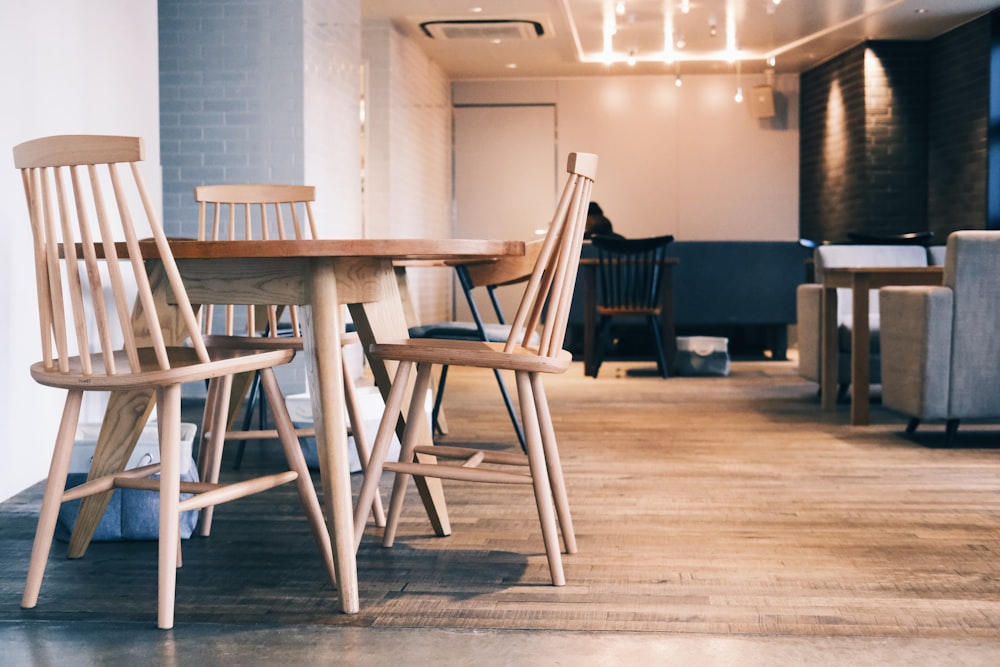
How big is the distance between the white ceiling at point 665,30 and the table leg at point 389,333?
5465 millimetres

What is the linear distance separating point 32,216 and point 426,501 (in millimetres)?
1139

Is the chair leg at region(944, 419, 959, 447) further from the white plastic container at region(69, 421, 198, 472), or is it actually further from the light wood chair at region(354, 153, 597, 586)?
the white plastic container at region(69, 421, 198, 472)

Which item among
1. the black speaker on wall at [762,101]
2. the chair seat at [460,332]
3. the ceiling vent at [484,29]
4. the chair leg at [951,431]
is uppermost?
the ceiling vent at [484,29]

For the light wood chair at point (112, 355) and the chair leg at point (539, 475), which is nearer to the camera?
the light wood chair at point (112, 355)

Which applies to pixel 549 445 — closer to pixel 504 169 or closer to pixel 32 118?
pixel 32 118

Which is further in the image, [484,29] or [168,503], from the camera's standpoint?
[484,29]

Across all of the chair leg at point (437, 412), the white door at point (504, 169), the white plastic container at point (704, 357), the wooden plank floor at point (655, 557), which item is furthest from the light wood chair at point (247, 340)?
the white door at point (504, 169)

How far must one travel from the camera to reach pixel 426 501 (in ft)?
8.44

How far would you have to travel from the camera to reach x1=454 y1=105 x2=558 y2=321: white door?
10.8 m

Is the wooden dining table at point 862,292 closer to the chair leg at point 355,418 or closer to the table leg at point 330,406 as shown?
the chair leg at point 355,418

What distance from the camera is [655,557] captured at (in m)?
2.38

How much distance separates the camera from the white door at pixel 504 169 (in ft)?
35.3

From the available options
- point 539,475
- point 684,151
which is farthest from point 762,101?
point 539,475

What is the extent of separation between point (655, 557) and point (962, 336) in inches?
81.7
